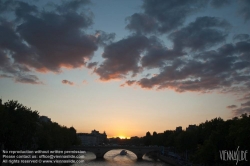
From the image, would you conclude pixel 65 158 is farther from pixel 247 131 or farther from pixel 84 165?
pixel 247 131

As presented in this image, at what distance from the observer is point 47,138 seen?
67938 millimetres

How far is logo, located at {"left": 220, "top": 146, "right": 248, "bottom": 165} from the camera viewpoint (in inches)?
1716

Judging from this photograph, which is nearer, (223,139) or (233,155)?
(233,155)

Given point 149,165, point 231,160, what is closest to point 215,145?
point 231,160

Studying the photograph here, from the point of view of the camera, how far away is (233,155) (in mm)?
48344

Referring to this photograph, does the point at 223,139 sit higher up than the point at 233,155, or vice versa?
the point at 223,139

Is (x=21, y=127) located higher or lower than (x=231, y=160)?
higher

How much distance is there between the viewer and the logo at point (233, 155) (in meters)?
43.6

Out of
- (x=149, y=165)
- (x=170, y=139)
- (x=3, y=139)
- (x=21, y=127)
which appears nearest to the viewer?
(x=3, y=139)

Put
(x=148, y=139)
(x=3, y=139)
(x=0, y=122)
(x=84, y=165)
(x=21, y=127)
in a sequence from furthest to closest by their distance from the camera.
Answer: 1. (x=148, y=139)
2. (x=84, y=165)
3. (x=21, y=127)
4. (x=3, y=139)
5. (x=0, y=122)

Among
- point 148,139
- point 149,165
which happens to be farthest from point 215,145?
point 148,139

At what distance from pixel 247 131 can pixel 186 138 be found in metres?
56.1

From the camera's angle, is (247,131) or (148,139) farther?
(148,139)

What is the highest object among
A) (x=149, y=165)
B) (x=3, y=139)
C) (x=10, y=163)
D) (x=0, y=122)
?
(x=0, y=122)
